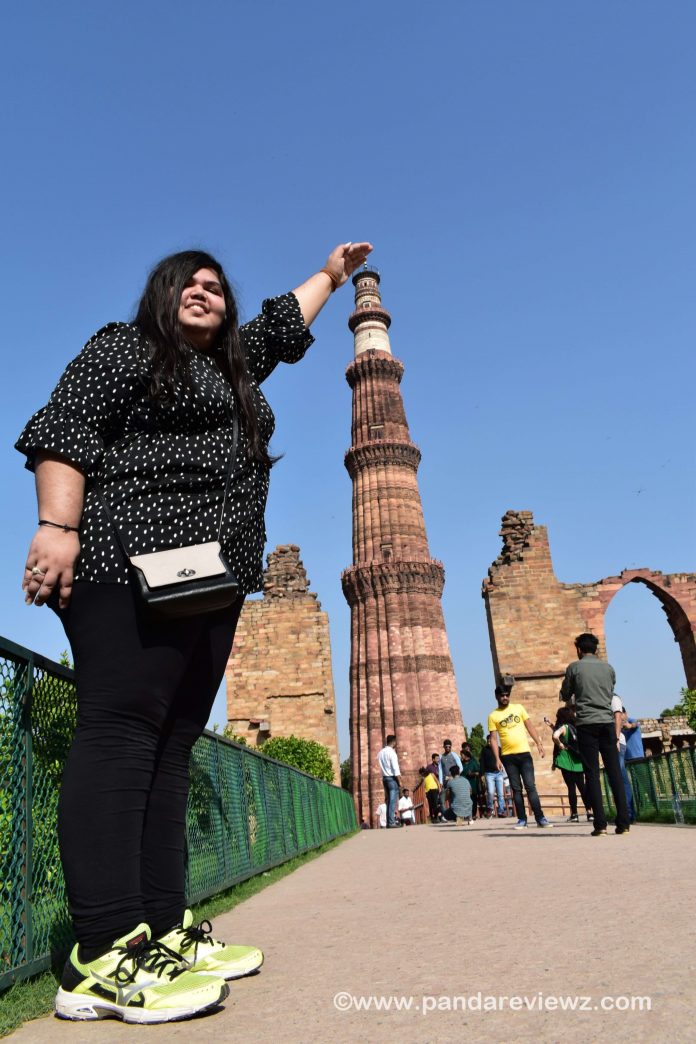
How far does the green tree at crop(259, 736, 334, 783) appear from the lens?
22375 mm

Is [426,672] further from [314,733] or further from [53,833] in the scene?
[53,833]

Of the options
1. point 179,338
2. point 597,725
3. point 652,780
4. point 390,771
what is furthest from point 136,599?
point 390,771

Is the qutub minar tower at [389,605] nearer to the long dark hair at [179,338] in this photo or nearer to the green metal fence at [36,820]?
the green metal fence at [36,820]

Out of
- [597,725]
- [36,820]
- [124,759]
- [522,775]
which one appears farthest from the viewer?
[522,775]

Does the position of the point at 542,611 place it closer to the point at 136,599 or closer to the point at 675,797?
the point at 675,797

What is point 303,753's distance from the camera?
74.0 ft

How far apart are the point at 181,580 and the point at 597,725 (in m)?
5.04

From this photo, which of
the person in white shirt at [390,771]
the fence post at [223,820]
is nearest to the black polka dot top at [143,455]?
the fence post at [223,820]

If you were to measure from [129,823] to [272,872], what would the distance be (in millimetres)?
4076

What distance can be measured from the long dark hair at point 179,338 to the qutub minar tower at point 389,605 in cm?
2534

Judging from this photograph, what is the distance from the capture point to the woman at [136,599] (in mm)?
1778

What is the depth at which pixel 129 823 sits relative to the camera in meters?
1.85

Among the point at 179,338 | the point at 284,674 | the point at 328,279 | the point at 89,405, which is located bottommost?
the point at 89,405

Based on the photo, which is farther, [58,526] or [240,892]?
[240,892]
